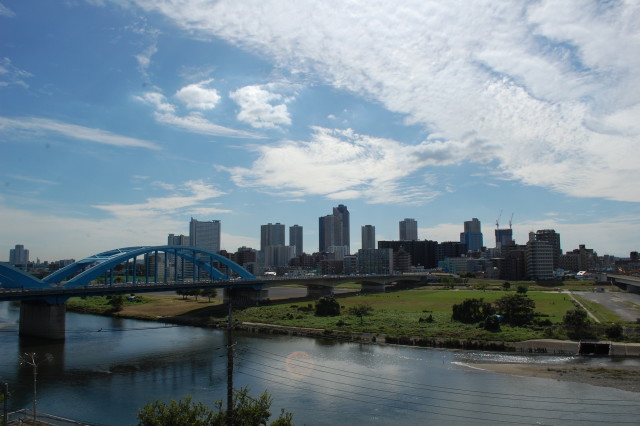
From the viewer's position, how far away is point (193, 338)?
51656 millimetres

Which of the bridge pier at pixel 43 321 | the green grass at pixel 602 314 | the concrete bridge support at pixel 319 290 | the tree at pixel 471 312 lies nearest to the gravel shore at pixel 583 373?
the tree at pixel 471 312

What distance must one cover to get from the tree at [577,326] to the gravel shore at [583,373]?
843 cm

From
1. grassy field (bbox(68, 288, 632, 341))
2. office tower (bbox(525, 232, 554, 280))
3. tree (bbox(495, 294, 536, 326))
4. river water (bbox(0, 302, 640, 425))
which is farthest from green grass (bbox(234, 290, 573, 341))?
office tower (bbox(525, 232, 554, 280))

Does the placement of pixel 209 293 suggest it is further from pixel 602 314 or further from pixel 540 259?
pixel 540 259

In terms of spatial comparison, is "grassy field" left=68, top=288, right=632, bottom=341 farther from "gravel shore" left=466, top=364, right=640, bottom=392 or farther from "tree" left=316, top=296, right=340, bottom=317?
"gravel shore" left=466, top=364, right=640, bottom=392

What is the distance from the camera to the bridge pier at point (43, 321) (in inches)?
1929

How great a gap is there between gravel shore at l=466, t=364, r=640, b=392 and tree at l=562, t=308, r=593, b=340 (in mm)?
8434

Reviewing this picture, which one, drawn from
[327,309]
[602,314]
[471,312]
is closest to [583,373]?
[471,312]

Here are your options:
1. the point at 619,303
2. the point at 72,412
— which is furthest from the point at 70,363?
the point at 619,303

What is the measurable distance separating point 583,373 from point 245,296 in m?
56.2

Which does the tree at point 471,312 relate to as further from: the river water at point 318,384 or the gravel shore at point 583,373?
the gravel shore at point 583,373

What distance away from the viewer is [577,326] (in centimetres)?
4497

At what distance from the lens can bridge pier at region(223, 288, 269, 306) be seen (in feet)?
261

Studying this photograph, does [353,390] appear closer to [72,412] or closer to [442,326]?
[72,412]
